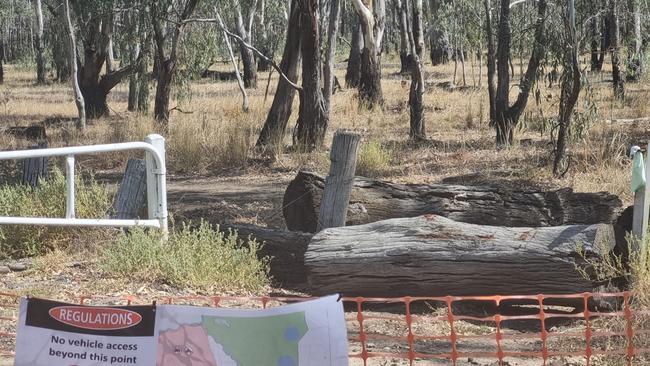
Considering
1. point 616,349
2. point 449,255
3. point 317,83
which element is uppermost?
point 317,83

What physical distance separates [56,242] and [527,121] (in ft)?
32.6

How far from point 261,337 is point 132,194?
13.2ft

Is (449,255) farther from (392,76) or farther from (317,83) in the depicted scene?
(392,76)

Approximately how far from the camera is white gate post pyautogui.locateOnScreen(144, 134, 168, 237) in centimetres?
664

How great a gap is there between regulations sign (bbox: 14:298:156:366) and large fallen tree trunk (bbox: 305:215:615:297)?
2.93 m

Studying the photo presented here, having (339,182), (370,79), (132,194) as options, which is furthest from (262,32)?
(339,182)

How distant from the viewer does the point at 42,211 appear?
7590 mm

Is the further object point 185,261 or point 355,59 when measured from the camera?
point 355,59

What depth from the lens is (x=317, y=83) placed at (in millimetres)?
14484

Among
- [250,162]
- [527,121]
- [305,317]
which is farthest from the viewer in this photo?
[527,121]

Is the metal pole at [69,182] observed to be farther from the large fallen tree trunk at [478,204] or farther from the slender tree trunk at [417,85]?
the slender tree trunk at [417,85]

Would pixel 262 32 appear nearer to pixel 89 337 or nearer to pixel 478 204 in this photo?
pixel 478 204

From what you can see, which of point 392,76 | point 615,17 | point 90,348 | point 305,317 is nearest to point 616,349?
point 305,317

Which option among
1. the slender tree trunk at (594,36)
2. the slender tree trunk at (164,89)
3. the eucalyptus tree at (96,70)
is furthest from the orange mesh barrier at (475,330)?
the eucalyptus tree at (96,70)
